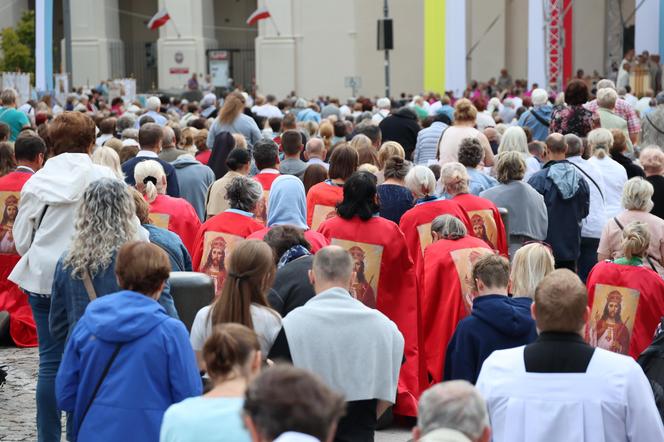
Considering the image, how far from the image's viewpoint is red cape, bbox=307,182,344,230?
928 cm

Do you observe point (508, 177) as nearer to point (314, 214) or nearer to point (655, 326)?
point (314, 214)

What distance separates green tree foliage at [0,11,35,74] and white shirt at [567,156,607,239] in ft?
112

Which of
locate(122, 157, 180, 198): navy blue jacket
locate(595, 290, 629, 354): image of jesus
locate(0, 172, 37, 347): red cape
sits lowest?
locate(0, 172, 37, 347): red cape

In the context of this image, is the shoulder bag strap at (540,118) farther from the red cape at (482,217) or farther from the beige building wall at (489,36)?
the beige building wall at (489,36)

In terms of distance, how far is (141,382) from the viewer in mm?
4922

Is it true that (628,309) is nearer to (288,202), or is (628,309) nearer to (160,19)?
(288,202)

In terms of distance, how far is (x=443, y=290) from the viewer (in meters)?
8.13

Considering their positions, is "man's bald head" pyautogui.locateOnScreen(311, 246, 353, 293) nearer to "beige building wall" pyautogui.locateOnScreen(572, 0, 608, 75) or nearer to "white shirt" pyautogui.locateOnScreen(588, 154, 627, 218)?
"white shirt" pyautogui.locateOnScreen(588, 154, 627, 218)

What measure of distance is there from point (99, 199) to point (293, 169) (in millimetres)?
5774

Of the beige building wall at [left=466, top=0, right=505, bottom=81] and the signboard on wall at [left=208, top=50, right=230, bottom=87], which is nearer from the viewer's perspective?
the beige building wall at [left=466, top=0, right=505, bottom=81]

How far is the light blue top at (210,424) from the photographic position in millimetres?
3945

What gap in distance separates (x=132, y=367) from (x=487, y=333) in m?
2.07

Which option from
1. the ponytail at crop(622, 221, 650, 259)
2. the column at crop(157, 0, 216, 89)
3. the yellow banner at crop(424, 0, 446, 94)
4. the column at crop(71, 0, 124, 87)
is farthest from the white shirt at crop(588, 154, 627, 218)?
the column at crop(71, 0, 124, 87)

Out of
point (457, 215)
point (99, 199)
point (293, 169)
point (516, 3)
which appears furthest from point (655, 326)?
point (516, 3)
